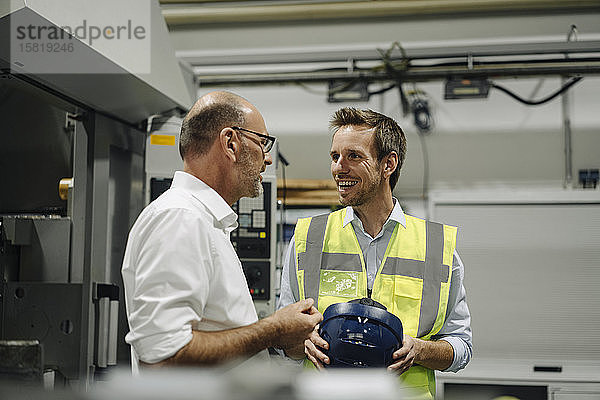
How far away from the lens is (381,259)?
77.7 inches

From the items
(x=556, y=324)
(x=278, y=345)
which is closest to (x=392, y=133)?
(x=278, y=345)

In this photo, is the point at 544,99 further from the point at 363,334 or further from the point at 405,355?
the point at 363,334

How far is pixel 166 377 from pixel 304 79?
11.2ft

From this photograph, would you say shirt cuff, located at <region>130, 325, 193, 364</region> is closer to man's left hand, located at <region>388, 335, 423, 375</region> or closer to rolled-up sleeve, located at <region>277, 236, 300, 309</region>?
man's left hand, located at <region>388, 335, 423, 375</region>

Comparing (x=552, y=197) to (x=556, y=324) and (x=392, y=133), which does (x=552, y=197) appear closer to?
(x=556, y=324)

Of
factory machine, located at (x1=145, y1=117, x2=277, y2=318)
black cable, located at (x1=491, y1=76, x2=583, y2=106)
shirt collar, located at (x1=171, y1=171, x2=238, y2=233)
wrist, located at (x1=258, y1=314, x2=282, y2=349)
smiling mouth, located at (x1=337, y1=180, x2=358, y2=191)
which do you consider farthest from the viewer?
black cable, located at (x1=491, y1=76, x2=583, y2=106)

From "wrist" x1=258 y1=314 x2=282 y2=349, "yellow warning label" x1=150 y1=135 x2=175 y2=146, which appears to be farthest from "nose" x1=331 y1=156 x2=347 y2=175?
"yellow warning label" x1=150 y1=135 x2=175 y2=146

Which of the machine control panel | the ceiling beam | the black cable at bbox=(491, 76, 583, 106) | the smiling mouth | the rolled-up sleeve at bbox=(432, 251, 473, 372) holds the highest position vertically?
the ceiling beam

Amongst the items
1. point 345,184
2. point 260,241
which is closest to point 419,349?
point 345,184

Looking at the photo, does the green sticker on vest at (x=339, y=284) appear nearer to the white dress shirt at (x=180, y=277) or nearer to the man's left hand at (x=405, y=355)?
the man's left hand at (x=405, y=355)

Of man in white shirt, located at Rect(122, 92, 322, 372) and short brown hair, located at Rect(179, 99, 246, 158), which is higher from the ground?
short brown hair, located at Rect(179, 99, 246, 158)

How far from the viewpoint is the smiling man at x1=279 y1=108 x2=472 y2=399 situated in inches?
73.2

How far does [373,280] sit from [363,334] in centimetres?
39

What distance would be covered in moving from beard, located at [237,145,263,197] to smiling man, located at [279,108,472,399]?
1.52ft
